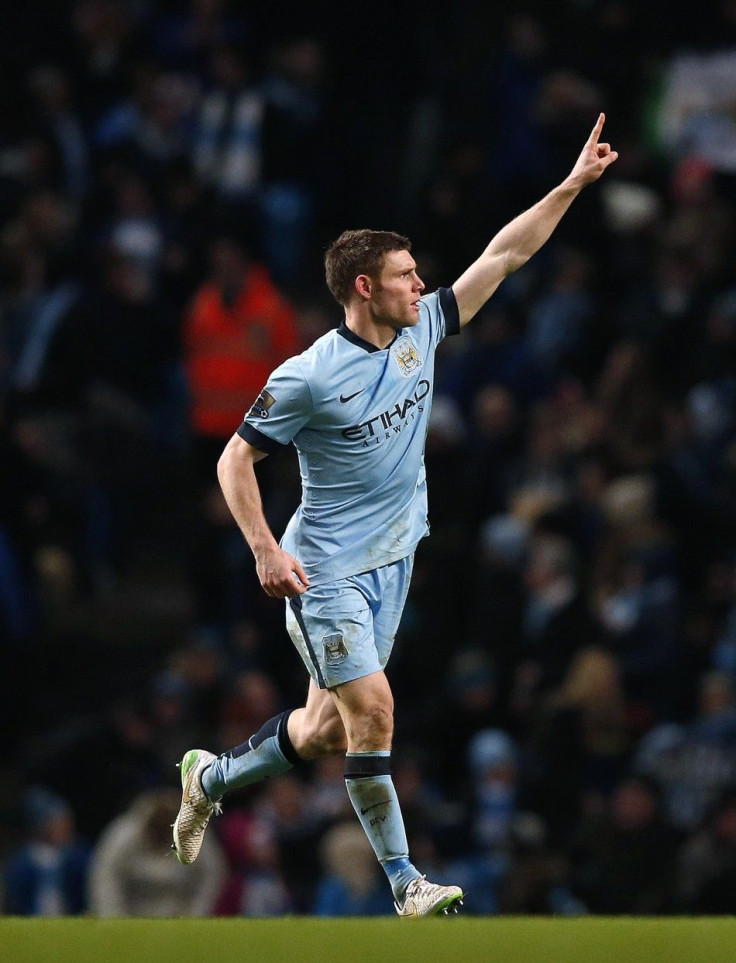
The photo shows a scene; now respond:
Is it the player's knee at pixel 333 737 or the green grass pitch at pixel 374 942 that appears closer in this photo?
the green grass pitch at pixel 374 942

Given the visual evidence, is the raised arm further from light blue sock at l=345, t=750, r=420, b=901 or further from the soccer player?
light blue sock at l=345, t=750, r=420, b=901

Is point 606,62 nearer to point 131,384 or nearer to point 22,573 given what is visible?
point 131,384

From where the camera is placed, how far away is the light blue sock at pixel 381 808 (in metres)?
7.78

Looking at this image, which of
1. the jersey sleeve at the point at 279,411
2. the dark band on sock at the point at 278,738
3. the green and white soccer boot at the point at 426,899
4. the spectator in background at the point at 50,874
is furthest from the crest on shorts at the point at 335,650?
the spectator in background at the point at 50,874

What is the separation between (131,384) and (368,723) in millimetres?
7162

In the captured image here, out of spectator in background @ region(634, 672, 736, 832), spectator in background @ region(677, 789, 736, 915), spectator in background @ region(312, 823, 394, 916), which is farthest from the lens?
spectator in background @ region(634, 672, 736, 832)

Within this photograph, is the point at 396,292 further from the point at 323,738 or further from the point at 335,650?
the point at 323,738

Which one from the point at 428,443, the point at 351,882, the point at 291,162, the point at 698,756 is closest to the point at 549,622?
the point at 698,756

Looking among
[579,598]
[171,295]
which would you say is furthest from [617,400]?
[171,295]

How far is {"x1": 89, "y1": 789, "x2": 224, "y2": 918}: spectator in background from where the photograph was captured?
12.1m

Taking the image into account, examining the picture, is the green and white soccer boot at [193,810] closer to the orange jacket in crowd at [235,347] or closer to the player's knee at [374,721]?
the player's knee at [374,721]

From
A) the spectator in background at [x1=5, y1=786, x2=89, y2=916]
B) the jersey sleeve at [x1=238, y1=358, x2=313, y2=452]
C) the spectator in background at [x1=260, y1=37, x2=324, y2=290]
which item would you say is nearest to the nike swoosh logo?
the jersey sleeve at [x1=238, y1=358, x2=313, y2=452]

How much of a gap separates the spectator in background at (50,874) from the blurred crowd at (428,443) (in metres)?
0.02

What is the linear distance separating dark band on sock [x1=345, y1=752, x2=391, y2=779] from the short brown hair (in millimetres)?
1715
